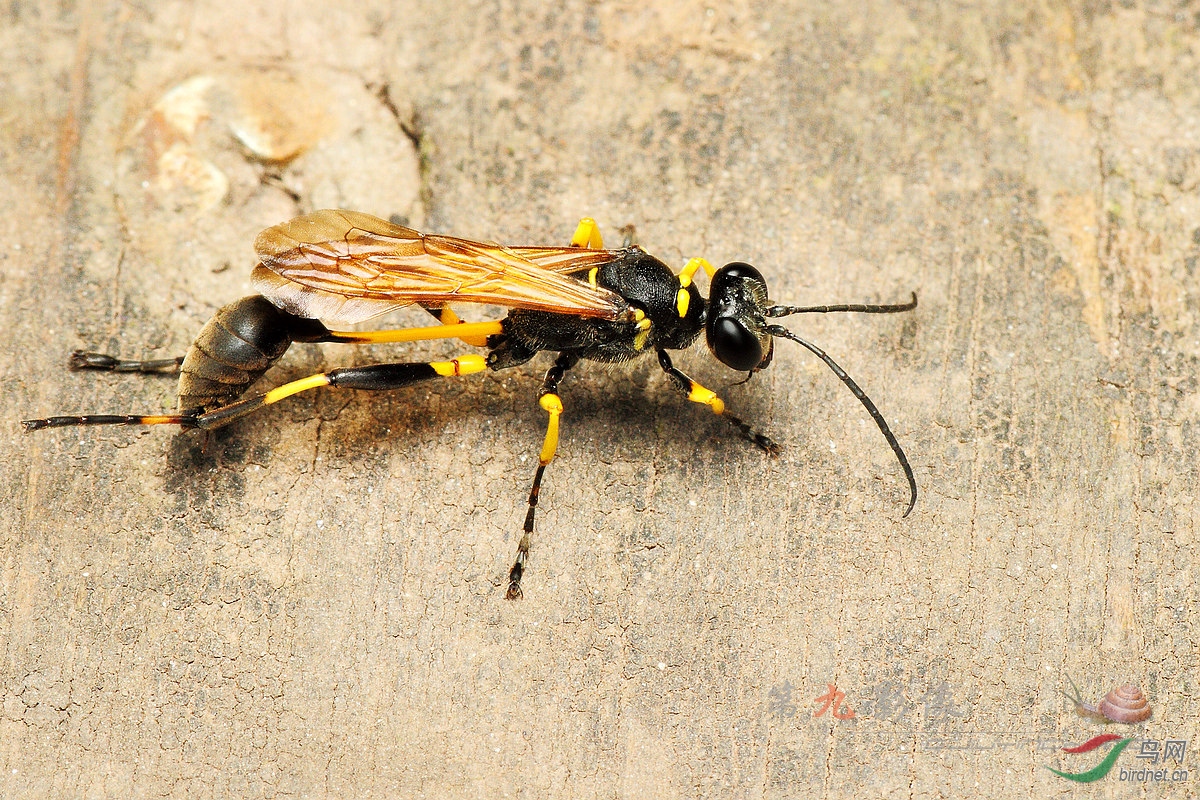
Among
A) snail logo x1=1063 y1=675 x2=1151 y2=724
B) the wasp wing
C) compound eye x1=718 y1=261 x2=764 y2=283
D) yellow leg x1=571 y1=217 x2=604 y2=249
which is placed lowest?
snail logo x1=1063 y1=675 x2=1151 y2=724

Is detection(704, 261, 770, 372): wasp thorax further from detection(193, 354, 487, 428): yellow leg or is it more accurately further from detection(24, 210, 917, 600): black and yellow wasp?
detection(193, 354, 487, 428): yellow leg

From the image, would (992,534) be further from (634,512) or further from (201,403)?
(201,403)

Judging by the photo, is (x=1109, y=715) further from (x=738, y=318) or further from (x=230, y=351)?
(x=230, y=351)

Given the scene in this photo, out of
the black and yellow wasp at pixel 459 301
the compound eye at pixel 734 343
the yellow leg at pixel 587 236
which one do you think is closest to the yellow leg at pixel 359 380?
the black and yellow wasp at pixel 459 301

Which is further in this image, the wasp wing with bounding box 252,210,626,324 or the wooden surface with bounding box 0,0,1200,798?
the wasp wing with bounding box 252,210,626,324

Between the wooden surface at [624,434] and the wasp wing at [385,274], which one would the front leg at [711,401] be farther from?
the wasp wing at [385,274]

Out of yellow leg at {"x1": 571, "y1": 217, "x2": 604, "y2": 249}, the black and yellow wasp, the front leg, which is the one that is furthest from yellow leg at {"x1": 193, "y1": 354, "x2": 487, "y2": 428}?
the front leg

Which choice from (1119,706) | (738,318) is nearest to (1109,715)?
(1119,706)
